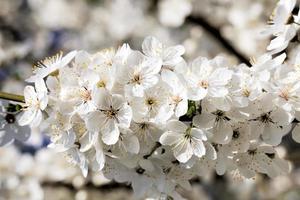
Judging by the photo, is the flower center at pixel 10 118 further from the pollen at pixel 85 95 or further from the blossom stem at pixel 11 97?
the pollen at pixel 85 95

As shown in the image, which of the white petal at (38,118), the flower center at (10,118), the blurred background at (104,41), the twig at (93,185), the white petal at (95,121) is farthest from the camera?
the blurred background at (104,41)

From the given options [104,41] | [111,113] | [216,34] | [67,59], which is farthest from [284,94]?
[104,41]

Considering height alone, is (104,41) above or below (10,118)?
below

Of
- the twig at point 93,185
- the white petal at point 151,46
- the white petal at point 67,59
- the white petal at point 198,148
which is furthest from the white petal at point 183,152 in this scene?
the twig at point 93,185

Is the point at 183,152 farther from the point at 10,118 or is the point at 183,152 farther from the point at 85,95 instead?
the point at 10,118

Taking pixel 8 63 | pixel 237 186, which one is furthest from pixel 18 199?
pixel 237 186

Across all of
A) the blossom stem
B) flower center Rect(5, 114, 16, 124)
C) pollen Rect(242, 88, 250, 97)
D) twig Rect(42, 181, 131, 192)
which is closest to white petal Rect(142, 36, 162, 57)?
pollen Rect(242, 88, 250, 97)

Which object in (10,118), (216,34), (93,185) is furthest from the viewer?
(216,34)
